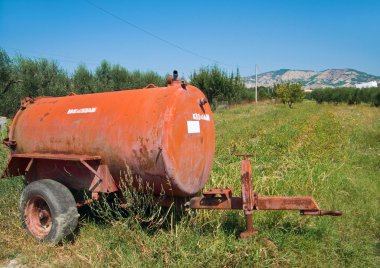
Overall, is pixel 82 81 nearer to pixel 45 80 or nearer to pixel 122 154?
pixel 45 80

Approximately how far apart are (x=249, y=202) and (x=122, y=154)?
1.61m

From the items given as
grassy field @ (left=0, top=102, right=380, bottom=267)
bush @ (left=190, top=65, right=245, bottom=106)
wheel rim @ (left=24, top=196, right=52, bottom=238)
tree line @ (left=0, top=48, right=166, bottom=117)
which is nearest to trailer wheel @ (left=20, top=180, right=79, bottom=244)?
wheel rim @ (left=24, top=196, right=52, bottom=238)

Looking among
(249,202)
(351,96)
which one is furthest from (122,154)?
(351,96)

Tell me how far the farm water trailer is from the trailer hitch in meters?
0.01

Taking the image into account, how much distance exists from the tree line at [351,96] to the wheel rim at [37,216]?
49930 millimetres

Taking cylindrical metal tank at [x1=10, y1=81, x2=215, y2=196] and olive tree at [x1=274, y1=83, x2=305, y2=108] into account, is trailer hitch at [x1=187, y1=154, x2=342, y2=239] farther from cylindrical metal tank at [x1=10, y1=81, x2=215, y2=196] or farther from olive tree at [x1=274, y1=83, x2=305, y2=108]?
olive tree at [x1=274, y1=83, x2=305, y2=108]

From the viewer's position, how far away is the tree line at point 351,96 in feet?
160

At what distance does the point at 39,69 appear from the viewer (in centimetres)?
2441

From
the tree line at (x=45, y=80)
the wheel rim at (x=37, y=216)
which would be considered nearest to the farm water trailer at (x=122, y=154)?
the wheel rim at (x=37, y=216)

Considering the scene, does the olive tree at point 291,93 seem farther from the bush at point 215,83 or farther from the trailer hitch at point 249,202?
the trailer hitch at point 249,202

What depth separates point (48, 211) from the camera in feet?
15.9

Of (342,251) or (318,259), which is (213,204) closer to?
(318,259)

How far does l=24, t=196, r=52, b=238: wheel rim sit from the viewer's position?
480 centimetres

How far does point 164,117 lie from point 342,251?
2607 mm
